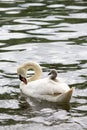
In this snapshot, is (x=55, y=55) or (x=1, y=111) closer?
(x=1, y=111)

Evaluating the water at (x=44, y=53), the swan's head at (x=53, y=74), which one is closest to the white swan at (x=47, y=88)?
the swan's head at (x=53, y=74)

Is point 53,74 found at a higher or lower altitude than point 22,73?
higher

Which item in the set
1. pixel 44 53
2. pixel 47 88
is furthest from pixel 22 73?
pixel 44 53

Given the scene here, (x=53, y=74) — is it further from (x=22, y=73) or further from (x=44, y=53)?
(x=44, y=53)

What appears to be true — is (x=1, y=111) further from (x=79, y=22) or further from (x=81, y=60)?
(x=79, y=22)

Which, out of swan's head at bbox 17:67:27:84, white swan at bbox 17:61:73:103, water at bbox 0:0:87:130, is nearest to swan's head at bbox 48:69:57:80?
white swan at bbox 17:61:73:103

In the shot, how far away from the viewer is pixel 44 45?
18.4m

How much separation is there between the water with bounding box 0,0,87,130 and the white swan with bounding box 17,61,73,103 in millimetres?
180

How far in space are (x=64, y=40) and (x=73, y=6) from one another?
5.98 m

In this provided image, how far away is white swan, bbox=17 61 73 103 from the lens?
12938 millimetres

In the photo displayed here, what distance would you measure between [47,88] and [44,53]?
438 centimetres

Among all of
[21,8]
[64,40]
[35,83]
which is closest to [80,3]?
[21,8]

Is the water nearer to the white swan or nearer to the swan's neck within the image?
the white swan

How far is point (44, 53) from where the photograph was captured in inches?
687
